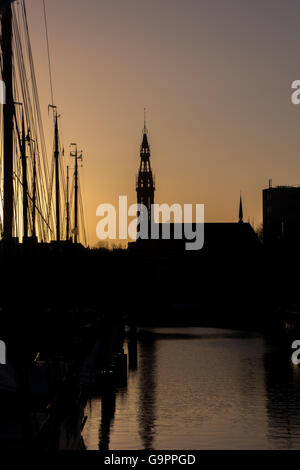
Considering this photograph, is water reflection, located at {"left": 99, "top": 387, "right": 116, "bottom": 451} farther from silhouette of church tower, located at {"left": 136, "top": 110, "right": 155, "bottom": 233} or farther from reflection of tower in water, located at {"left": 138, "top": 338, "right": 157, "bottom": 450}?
silhouette of church tower, located at {"left": 136, "top": 110, "right": 155, "bottom": 233}

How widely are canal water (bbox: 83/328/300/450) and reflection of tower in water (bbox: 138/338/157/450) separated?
38 mm

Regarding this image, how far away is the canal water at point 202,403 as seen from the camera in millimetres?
38250

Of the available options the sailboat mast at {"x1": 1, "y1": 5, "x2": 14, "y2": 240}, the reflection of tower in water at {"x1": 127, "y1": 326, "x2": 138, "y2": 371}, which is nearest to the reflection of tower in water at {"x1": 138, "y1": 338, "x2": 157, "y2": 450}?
the reflection of tower in water at {"x1": 127, "y1": 326, "x2": 138, "y2": 371}

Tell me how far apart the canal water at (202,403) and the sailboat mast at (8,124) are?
10.9m

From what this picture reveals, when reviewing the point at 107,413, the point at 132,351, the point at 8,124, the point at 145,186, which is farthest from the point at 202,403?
the point at 145,186

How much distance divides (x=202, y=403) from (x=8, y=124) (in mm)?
24967

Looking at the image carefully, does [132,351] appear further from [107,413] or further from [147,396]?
[107,413]

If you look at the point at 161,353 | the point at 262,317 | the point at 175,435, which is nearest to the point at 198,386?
the point at 175,435

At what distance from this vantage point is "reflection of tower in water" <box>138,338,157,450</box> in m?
39.2

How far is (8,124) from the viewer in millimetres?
28172

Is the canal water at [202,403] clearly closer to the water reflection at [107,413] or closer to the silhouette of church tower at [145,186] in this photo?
the water reflection at [107,413]

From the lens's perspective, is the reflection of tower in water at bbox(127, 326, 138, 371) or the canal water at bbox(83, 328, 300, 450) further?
the reflection of tower in water at bbox(127, 326, 138, 371)

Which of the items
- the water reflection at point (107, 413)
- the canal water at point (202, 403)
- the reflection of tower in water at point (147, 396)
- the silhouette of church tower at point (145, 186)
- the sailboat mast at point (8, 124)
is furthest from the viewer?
the silhouette of church tower at point (145, 186)

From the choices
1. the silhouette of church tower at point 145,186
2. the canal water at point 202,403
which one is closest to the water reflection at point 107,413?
the canal water at point 202,403
